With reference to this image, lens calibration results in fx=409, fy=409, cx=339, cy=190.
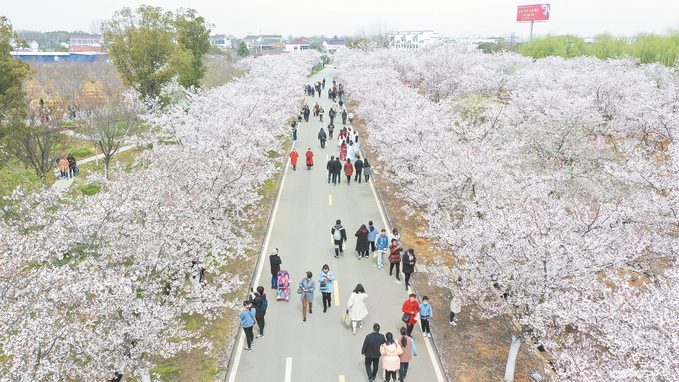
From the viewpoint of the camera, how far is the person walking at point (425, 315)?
11086 mm

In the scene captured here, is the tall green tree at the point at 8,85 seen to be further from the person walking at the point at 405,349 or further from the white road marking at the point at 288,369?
the person walking at the point at 405,349

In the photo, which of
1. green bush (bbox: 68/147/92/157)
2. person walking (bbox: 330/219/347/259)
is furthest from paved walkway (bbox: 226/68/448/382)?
green bush (bbox: 68/147/92/157)

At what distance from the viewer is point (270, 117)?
25375 mm

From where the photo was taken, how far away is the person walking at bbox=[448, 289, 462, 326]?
10996 millimetres

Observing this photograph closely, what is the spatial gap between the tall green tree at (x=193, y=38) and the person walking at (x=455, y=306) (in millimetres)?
33643

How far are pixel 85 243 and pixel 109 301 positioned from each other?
239 cm

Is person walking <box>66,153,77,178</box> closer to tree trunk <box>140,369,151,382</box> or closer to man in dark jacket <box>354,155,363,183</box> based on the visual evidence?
man in dark jacket <box>354,155,363,183</box>

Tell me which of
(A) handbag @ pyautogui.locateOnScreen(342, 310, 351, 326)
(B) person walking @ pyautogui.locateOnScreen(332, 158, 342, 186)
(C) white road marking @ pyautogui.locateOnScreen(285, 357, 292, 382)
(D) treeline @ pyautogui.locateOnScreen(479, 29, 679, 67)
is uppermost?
(D) treeline @ pyautogui.locateOnScreen(479, 29, 679, 67)

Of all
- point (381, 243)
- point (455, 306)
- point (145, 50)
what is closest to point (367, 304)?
point (381, 243)

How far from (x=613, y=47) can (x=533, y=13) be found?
74.7 meters

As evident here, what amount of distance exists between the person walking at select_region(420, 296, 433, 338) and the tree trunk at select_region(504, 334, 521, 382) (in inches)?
84.8

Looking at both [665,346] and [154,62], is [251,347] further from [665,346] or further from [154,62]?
[154,62]

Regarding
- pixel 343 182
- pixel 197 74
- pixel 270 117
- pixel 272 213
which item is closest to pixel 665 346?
pixel 272 213

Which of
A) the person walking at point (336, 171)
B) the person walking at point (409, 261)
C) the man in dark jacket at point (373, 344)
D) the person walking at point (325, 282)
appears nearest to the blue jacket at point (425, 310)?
the man in dark jacket at point (373, 344)
